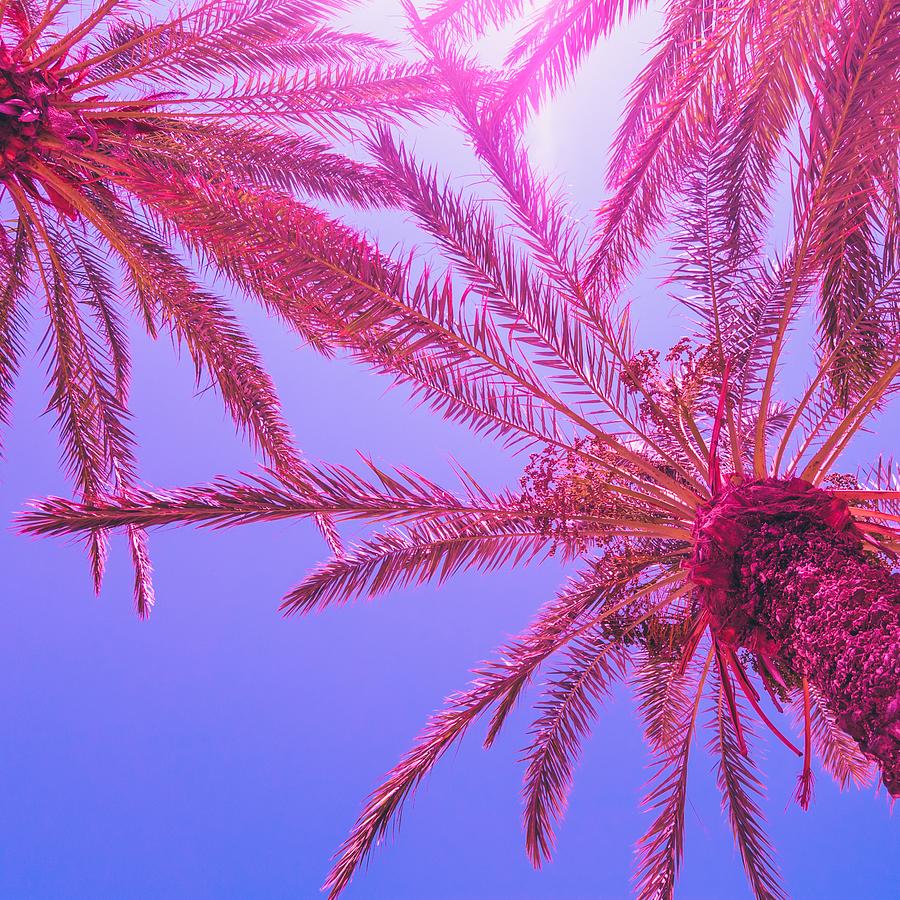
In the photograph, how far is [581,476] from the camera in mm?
4758

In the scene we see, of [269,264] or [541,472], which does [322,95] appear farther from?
[541,472]

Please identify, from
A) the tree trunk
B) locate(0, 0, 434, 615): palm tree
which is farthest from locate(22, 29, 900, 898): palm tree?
locate(0, 0, 434, 615): palm tree

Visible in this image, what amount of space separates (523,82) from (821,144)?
13.7ft

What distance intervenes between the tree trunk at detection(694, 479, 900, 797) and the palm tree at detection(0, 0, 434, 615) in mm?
3314

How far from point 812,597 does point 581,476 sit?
1939mm

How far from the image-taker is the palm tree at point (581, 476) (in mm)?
3871

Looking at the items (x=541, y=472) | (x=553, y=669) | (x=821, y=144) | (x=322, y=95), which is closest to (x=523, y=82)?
(x=322, y=95)

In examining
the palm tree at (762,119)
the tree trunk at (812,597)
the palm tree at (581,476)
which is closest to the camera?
the tree trunk at (812,597)

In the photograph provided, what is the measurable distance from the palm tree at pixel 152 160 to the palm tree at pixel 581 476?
1.09 metres

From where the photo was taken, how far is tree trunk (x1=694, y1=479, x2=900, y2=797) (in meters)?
2.55

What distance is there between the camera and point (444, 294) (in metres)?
4.32

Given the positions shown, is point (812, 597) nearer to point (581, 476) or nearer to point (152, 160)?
point (581, 476)

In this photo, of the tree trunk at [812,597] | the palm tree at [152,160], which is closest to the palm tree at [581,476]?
the tree trunk at [812,597]

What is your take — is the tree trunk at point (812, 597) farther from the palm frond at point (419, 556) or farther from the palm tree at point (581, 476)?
the palm frond at point (419, 556)
